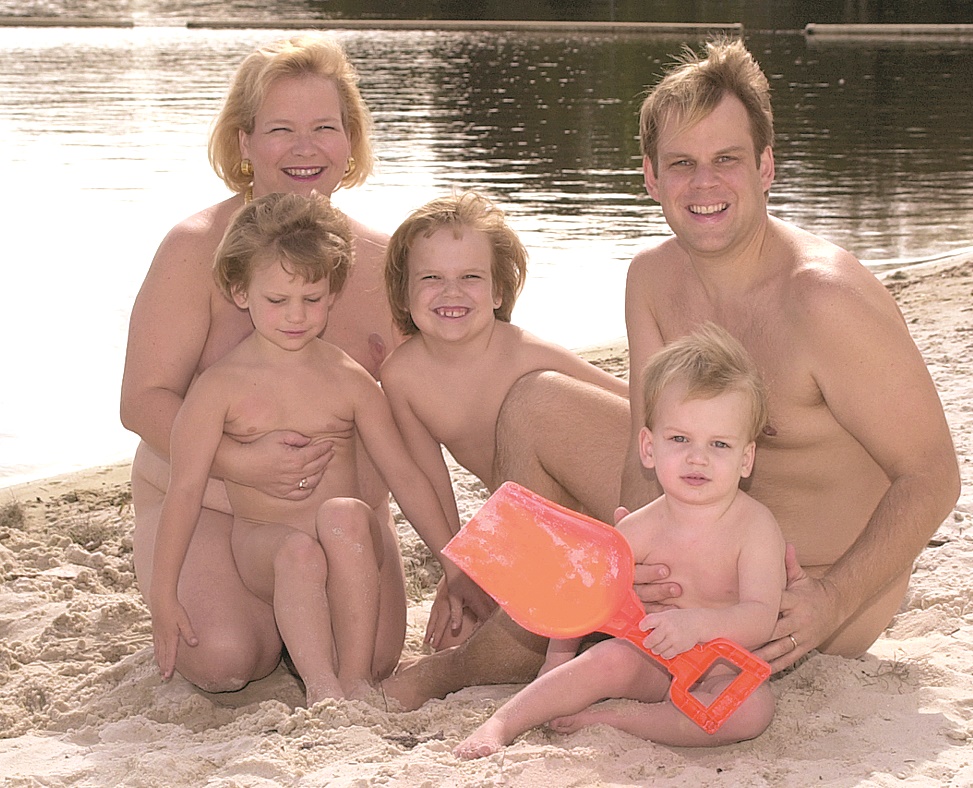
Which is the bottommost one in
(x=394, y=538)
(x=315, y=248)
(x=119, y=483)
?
(x=119, y=483)

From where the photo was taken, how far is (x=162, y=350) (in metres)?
3.32

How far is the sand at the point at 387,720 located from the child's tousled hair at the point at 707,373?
615 mm

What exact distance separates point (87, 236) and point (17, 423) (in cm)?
344

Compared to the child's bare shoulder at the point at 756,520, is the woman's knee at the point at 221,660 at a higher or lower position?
lower

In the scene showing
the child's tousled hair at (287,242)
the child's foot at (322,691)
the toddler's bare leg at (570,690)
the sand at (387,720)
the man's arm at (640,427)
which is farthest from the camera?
the child's tousled hair at (287,242)

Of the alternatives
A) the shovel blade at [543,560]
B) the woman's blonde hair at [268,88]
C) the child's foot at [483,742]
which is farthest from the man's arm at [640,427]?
the woman's blonde hair at [268,88]

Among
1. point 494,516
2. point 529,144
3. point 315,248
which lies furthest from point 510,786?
point 529,144

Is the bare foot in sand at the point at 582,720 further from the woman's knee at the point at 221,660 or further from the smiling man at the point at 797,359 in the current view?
the woman's knee at the point at 221,660

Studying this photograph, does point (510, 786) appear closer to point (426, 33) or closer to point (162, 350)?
point (162, 350)

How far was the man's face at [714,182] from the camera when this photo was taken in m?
2.80

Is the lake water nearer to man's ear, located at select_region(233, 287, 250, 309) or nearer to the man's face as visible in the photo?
man's ear, located at select_region(233, 287, 250, 309)

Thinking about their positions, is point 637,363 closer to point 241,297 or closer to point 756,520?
point 756,520

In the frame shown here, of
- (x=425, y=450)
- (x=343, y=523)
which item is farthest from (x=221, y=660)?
(x=425, y=450)

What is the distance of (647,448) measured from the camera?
2613 mm
